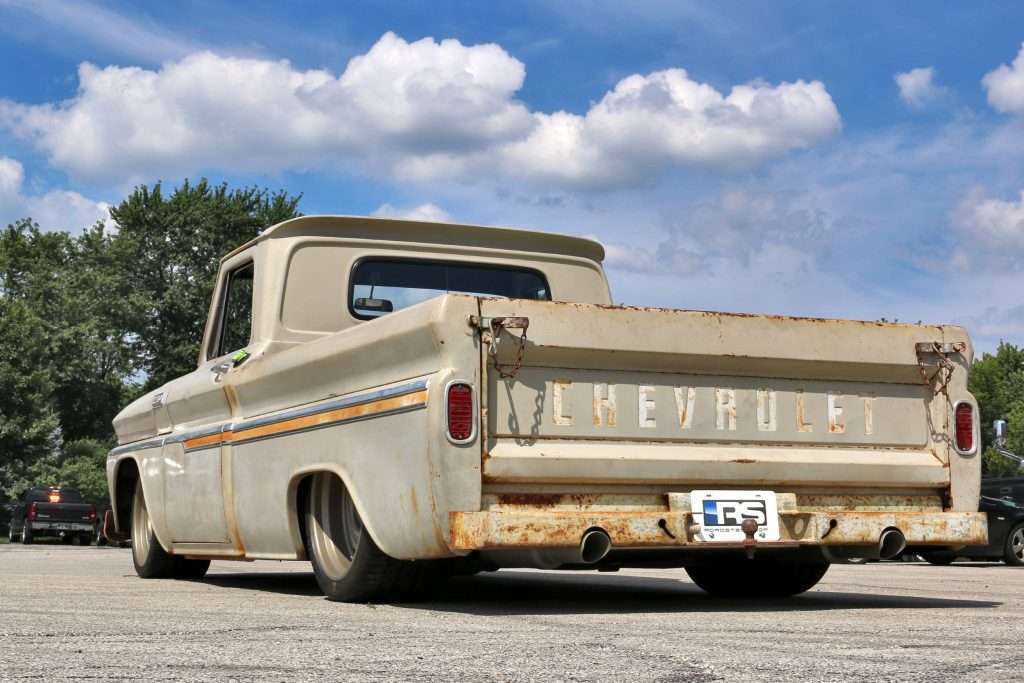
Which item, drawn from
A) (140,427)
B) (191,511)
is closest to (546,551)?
(191,511)

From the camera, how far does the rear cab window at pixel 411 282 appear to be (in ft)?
27.7

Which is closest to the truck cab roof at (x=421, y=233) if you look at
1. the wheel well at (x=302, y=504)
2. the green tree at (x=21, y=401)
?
the wheel well at (x=302, y=504)

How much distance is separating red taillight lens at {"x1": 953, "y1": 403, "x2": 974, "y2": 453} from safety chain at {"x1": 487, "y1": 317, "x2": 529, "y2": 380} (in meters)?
2.47

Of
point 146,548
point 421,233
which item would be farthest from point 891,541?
point 146,548

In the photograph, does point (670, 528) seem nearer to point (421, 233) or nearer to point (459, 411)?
point (459, 411)

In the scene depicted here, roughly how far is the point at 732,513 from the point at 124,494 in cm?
585

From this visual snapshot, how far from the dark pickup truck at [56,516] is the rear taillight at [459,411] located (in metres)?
30.8

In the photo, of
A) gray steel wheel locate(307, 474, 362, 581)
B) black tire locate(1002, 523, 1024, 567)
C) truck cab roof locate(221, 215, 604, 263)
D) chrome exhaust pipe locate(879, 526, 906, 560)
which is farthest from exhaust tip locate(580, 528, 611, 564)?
black tire locate(1002, 523, 1024, 567)

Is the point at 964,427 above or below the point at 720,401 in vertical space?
below

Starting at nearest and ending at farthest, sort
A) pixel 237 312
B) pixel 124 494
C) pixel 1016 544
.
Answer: pixel 237 312 < pixel 124 494 < pixel 1016 544

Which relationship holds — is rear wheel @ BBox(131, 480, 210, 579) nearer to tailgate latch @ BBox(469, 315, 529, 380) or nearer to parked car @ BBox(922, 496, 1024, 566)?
tailgate latch @ BBox(469, 315, 529, 380)

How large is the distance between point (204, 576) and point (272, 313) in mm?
3324

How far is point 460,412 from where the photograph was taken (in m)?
6.27

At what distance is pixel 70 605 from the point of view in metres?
7.26
